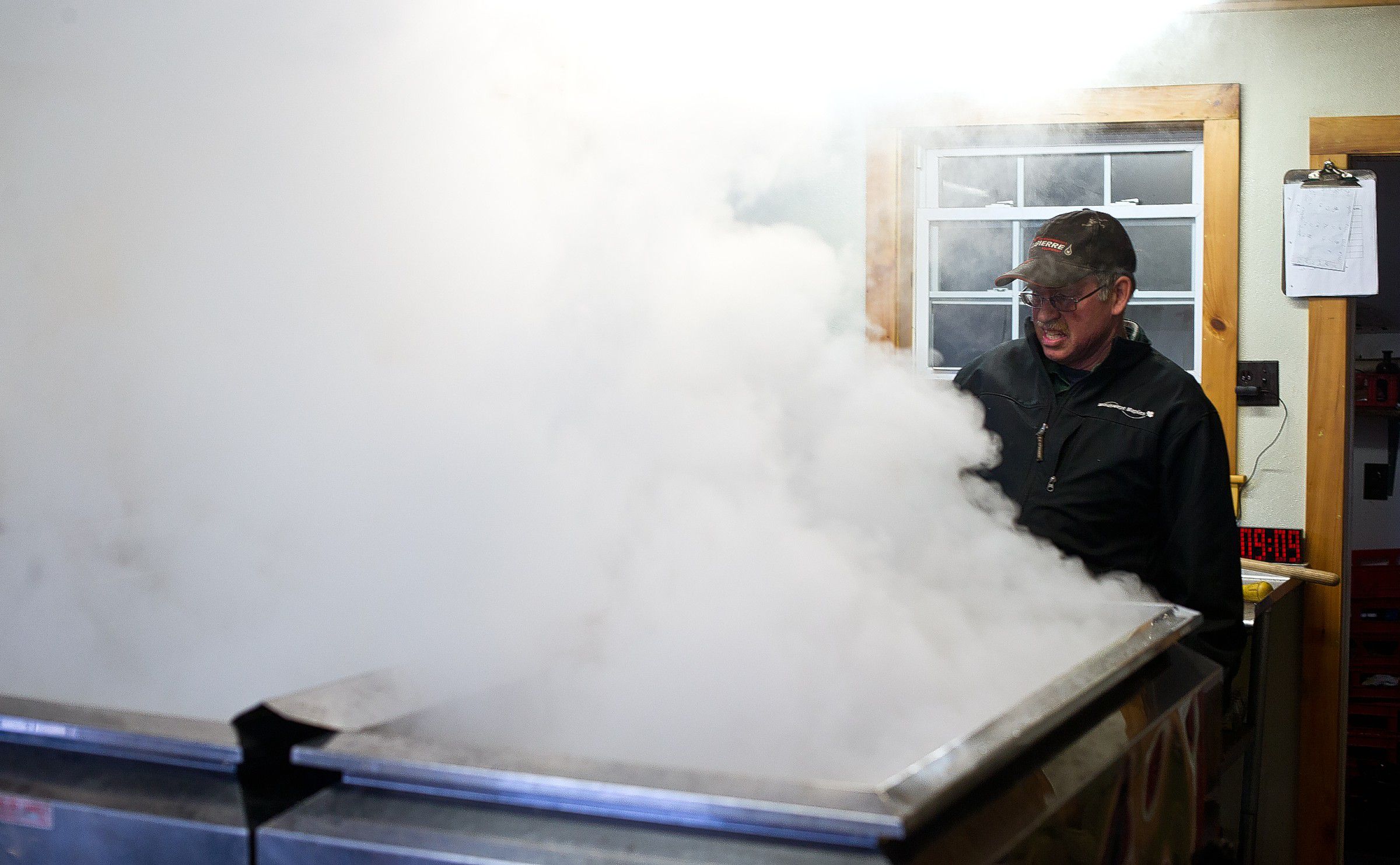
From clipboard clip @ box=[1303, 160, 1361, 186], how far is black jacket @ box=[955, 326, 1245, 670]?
3.45 ft

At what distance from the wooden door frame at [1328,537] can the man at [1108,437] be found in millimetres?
934

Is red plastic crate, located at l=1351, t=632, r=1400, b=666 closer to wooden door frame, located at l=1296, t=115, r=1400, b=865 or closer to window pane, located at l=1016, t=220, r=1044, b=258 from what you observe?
wooden door frame, located at l=1296, t=115, r=1400, b=865

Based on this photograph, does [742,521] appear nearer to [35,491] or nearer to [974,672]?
[974,672]

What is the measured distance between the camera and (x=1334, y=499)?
2.88 meters

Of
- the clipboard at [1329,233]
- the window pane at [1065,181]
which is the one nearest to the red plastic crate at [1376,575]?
the clipboard at [1329,233]

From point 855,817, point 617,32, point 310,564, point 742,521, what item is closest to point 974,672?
point 742,521

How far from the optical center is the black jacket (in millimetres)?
1896

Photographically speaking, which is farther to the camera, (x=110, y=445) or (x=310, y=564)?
(x=110, y=445)

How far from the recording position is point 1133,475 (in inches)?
80.4

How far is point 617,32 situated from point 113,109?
29.9 inches

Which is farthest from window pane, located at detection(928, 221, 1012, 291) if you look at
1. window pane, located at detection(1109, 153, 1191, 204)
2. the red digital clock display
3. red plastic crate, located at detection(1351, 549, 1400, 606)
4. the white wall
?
red plastic crate, located at detection(1351, 549, 1400, 606)

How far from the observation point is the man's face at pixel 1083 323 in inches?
84.6

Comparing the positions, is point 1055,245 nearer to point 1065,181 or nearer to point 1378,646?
point 1065,181

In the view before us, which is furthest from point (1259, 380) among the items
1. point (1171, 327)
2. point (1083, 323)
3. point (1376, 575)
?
point (1376, 575)
